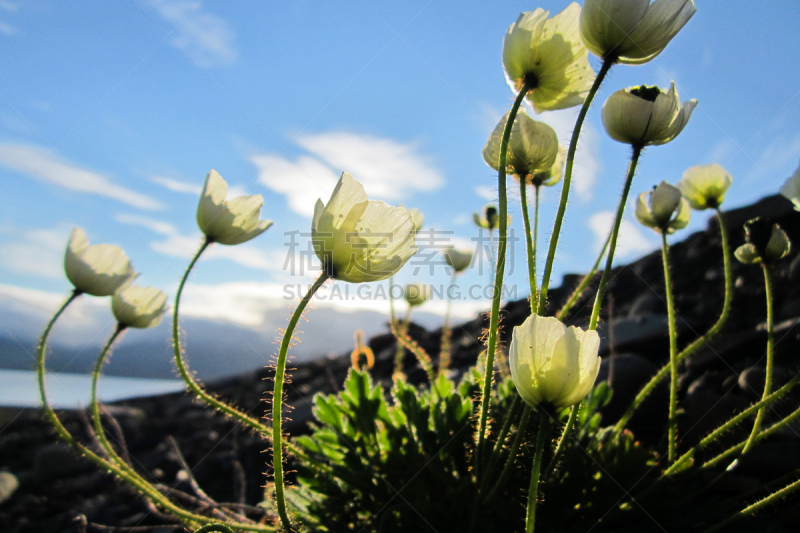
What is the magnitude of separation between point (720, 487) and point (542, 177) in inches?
40.2

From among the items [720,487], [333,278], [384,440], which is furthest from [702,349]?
[333,278]

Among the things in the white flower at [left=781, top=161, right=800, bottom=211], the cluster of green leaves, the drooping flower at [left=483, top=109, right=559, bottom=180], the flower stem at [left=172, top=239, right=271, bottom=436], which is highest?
the drooping flower at [left=483, top=109, right=559, bottom=180]

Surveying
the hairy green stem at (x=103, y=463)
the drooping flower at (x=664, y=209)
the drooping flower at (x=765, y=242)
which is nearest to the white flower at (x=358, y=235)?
the hairy green stem at (x=103, y=463)

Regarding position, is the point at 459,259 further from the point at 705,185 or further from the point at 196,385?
the point at 196,385

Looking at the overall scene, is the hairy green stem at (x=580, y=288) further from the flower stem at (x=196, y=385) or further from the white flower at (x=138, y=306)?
the white flower at (x=138, y=306)

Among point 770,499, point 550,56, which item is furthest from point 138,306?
point 770,499

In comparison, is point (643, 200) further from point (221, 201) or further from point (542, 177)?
point (221, 201)

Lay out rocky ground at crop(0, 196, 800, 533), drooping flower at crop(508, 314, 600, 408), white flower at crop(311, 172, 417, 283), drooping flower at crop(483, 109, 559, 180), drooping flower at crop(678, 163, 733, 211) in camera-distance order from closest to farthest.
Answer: drooping flower at crop(508, 314, 600, 408) → white flower at crop(311, 172, 417, 283) → drooping flower at crop(483, 109, 559, 180) → drooping flower at crop(678, 163, 733, 211) → rocky ground at crop(0, 196, 800, 533)

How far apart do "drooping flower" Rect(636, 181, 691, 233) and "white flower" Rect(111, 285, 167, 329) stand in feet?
4.78

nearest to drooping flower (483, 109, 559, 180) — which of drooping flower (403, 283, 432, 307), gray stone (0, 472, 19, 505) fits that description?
drooping flower (403, 283, 432, 307)

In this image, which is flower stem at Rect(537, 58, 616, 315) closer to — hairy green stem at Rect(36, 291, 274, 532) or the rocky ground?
the rocky ground

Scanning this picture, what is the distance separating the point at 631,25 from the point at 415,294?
5.25 ft

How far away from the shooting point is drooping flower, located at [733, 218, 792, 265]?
1253 millimetres

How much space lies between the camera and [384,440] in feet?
4.45
